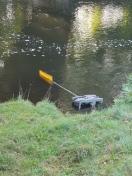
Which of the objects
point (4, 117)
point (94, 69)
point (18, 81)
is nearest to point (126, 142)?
point (4, 117)

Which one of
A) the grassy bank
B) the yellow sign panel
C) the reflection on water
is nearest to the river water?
the reflection on water

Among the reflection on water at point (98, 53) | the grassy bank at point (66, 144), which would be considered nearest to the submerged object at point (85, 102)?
the reflection on water at point (98, 53)

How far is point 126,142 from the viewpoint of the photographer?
5359mm

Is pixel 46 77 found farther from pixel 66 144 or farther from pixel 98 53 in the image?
pixel 66 144

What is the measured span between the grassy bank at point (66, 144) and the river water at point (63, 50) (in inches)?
113

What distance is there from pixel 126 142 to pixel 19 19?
604 inches

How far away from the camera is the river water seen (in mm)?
10961

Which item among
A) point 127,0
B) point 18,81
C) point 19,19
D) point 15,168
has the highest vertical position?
point 127,0

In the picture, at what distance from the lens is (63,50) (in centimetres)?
1489

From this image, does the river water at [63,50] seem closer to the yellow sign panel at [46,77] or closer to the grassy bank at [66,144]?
the yellow sign panel at [46,77]

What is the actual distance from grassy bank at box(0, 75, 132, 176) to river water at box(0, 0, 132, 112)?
9.42 feet

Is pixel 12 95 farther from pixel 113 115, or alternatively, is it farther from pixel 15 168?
pixel 15 168

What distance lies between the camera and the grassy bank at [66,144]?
4652mm

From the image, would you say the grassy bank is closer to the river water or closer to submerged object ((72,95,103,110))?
submerged object ((72,95,103,110))
